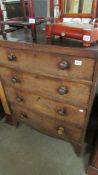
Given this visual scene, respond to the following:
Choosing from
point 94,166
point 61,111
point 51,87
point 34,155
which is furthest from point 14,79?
point 94,166

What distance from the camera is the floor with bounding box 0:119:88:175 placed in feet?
4.25

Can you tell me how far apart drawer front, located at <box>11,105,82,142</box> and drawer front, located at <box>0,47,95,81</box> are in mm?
487

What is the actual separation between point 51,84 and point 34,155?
2.59 ft

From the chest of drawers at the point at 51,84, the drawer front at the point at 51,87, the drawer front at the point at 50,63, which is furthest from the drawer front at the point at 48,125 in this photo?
the drawer front at the point at 50,63

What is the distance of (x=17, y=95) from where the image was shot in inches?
50.6

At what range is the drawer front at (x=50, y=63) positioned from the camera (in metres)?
0.82

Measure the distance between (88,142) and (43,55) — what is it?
1.02m

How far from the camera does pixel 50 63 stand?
35.5 inches

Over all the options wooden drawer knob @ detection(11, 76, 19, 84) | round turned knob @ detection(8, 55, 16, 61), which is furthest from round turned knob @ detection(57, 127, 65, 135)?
round turned knob @ detection(8, 55, 16, 61)

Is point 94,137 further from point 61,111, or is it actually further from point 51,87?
point 51,87

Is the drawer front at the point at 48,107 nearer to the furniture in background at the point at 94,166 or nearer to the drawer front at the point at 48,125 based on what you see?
the drawer front at the point at 48,125

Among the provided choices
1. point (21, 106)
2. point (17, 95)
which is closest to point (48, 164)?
point (21, 106)

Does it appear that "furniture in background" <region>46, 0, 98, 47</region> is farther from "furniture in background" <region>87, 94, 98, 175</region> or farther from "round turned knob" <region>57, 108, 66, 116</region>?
"furniture in background" <region>87, 94, 98, 175</region>

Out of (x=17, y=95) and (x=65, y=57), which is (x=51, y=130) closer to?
(x=17, y=95)
